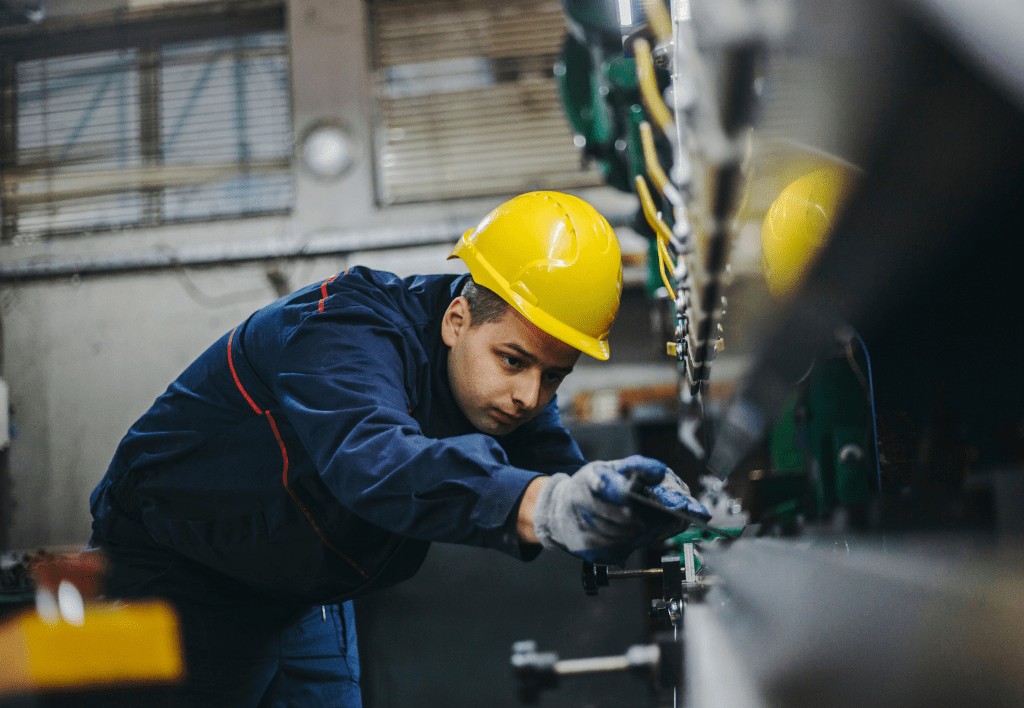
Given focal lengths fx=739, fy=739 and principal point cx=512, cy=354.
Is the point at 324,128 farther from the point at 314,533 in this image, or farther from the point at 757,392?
the point at 757,392

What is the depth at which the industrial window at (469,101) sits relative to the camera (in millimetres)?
4035

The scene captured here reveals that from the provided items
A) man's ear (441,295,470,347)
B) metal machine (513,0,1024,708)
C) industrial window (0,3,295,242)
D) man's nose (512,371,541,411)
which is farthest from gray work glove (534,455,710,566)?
industrial window (0,3,295,242)

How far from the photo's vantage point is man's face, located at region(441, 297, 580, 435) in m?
1.11

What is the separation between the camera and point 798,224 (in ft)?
2.68

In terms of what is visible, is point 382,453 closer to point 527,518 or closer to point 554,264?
point 527,518

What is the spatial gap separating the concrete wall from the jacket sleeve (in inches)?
118

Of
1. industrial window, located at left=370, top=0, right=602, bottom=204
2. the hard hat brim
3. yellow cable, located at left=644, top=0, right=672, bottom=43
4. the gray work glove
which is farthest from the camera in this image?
industrial window, located at left=370, top=0, right=602, bottom=204

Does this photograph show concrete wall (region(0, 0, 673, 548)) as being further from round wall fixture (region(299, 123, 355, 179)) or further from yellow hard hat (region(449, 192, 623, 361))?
yellow hard hat (region(449, 192, 623, 361))

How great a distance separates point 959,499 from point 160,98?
477 centimetres

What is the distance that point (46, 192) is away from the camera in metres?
4.27

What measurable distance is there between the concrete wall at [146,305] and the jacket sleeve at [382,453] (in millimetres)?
3000

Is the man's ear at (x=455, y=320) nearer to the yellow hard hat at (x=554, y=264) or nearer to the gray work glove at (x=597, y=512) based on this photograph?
the yellow hard hat at (x=554, y=264)

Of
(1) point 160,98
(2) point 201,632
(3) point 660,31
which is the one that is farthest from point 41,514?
(3) point 660,31

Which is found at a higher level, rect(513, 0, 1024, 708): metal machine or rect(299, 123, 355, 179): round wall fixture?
rect(299, 123, 355, 179): round wall fixture
